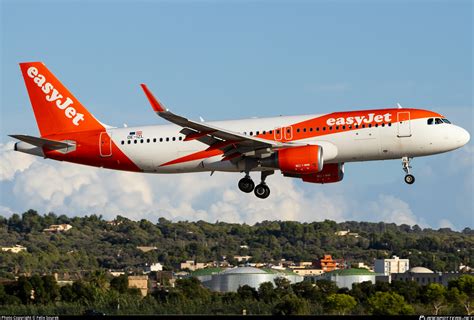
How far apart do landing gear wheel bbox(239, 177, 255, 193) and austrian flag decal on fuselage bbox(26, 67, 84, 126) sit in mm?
11123

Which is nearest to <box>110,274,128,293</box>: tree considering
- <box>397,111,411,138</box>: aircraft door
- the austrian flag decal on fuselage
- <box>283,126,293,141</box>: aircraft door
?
the austrian flag decal on fuselage

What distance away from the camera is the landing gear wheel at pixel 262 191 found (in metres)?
65.7

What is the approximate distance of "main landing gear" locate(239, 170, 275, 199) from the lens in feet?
216

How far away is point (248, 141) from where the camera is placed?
62.1 metres

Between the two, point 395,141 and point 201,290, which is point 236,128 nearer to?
point 395,141

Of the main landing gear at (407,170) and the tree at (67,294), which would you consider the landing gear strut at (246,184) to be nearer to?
the main landing gear at (407,170)

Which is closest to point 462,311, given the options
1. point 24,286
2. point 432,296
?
point 432,296

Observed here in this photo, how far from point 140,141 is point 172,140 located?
7.07 feet

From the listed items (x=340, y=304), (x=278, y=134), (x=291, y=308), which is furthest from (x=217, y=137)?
(x=340, y=304)

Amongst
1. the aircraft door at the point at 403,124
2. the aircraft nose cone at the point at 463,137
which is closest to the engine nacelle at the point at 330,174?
the aircraft door at the point at 403,124

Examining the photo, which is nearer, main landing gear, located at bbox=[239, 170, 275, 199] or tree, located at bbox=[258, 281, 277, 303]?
main landing gear, located at bbox=[239, 170, 275, 199]

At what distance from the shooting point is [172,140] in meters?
65.5

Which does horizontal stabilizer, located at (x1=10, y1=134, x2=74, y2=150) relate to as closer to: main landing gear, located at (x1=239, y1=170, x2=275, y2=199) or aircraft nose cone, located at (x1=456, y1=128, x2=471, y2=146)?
main landing gear, located at (x1=239, y1=170, x2=275, y2=199)

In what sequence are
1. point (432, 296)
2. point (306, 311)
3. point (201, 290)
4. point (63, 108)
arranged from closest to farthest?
point (63, 108) < point (306, 311) < point (432, 296) < point (201, 290)
